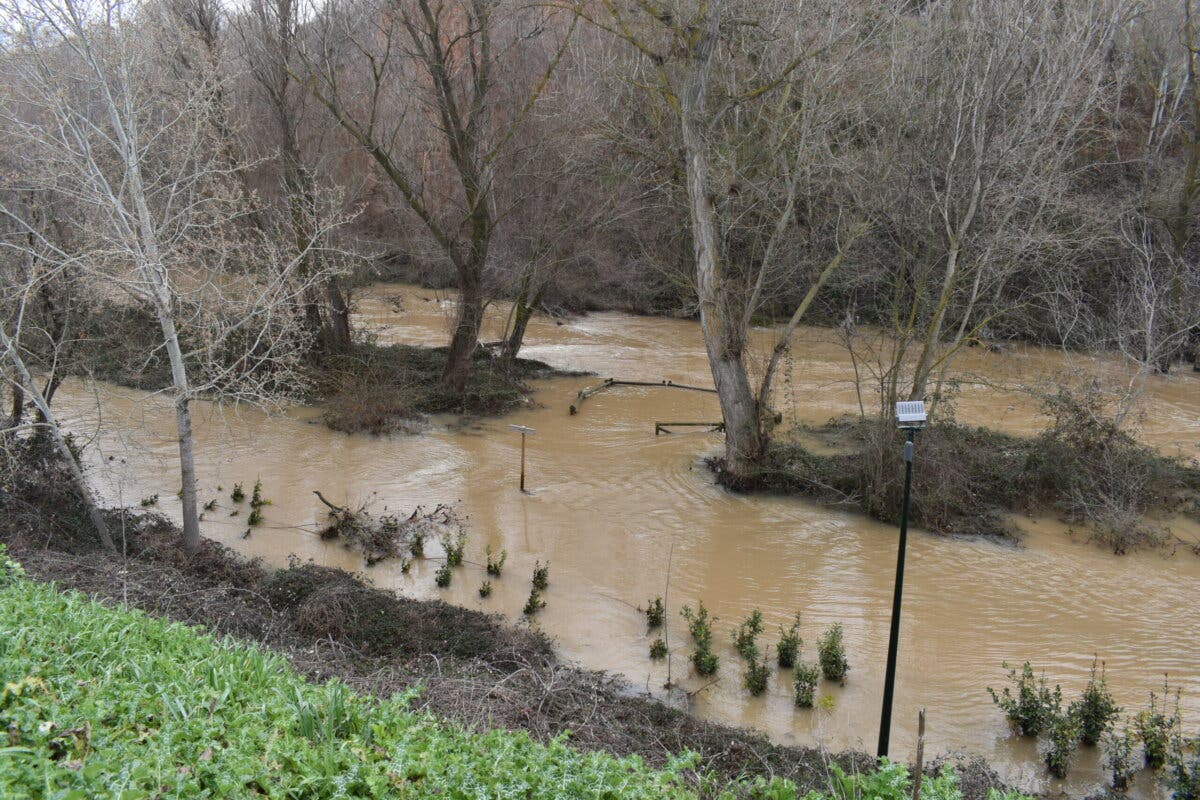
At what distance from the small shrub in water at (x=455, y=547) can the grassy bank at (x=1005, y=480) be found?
555 cm

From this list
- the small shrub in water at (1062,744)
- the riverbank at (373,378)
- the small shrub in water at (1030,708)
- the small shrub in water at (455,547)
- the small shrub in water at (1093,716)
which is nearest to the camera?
the small shrub in water at (1062,744)

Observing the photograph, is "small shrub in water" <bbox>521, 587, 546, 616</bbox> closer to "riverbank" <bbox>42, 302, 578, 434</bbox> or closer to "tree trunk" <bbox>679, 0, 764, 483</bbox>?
"tree trunk" <bbox>679, 0, 764, 483</bbox>

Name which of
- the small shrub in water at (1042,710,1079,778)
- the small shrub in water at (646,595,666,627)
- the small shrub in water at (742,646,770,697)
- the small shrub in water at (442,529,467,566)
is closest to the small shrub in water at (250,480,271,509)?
the small shrub in water at (442,529,467,566)

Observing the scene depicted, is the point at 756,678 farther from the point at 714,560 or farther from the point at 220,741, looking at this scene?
the point at 220,741

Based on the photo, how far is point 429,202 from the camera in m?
23.1

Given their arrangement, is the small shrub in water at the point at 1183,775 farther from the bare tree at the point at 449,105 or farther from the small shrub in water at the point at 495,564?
the bare tree at the point at 449,105

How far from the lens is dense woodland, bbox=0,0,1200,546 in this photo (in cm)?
1120

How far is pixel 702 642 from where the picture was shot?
10008mm

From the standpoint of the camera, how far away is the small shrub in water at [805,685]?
9.36 meters

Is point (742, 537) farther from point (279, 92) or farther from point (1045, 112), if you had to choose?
point (279, 92)

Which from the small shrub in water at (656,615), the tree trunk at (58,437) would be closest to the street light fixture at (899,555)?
the small shrub in water at (656,615)

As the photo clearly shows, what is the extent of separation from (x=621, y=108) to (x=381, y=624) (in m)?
14.2

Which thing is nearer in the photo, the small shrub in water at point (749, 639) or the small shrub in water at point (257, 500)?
the small shrub in water at point (749, 639)

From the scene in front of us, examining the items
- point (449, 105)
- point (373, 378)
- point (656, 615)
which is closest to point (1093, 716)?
point (656, 615)
